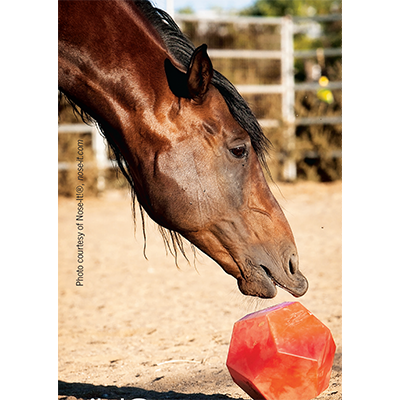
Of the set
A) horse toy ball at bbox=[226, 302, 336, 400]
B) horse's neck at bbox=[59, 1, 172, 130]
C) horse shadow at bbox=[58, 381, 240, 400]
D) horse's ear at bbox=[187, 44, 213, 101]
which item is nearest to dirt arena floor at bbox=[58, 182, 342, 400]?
horse shadow at bbox=[58, 381, 240, 400]

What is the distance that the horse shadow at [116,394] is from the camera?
254 centimetres

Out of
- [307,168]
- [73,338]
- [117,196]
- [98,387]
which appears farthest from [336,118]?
[98,387]

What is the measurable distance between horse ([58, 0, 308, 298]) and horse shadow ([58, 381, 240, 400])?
66cm

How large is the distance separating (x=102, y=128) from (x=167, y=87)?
1.21 feet

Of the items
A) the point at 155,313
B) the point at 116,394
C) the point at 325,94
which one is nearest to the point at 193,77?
the point at 116,394

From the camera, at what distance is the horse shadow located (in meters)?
2.54

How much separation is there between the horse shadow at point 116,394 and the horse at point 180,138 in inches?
25.8

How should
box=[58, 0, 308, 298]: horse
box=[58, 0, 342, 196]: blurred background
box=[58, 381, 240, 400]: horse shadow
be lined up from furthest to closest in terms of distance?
box=[58, 0, 342, 196]: blurred background
box=[58, 381, 240, 400]: horse shadow
box=[58, 0, 308, 298]: horse

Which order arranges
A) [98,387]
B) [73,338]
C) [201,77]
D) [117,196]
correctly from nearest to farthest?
[201,77]
[98,387]
[73,338]
[117,196]

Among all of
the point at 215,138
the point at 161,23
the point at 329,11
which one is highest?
the point at 329,11

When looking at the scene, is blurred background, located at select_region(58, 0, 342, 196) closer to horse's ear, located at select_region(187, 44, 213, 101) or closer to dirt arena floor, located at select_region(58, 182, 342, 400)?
dirt arena floor, located at select_region(58, 182, 342, 400)

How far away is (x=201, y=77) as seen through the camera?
2.13 m

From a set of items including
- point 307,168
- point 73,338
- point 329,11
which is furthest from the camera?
point 329,11
